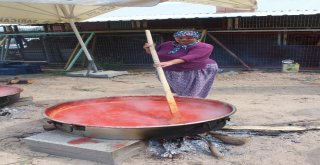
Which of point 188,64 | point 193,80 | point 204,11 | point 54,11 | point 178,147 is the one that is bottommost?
point 178,147

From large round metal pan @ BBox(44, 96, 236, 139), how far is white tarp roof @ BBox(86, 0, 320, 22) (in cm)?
558

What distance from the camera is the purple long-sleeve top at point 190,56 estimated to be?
4258mm

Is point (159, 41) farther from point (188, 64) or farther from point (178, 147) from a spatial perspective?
point (178, 147)

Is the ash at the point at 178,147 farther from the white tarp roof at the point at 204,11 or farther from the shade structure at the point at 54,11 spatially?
the white tarp roof at the point at 204,11

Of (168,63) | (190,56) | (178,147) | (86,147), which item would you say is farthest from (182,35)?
(86,147)

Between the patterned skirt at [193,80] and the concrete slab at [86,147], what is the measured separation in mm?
1253

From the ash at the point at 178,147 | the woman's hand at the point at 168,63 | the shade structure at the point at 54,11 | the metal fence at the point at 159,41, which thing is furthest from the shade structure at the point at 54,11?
the ash at the point at 178,147

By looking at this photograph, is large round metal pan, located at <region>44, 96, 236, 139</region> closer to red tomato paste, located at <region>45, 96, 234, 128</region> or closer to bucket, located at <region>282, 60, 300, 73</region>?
red tomato paste, located at <region>45, 96, 234, 128</region>

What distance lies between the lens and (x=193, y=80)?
14.8 feet

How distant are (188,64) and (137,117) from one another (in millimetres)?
978

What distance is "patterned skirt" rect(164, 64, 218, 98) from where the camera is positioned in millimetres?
4465

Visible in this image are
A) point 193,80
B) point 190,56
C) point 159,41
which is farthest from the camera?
point 159,41

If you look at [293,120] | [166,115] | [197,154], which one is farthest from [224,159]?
[293,120]

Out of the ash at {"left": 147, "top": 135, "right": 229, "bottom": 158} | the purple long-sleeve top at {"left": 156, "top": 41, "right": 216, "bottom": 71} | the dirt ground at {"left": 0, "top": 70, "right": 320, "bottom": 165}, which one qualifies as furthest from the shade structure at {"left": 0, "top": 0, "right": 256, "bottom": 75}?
the ash at {"left": 147, "top": 135, "right": 229, "bottom": 158}
